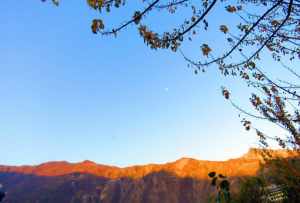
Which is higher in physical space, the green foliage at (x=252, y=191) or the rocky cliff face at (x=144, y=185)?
the rocky cliff face at (x=144, y=185)

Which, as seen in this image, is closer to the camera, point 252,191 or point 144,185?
point 252,191

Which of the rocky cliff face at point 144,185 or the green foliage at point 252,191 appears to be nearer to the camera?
the green foliage at point 252,191

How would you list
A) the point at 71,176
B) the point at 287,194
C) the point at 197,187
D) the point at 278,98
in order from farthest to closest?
1. the point at 71,176
2. the point at 197,187
3. the point at 287,194
4. the point at 278,98

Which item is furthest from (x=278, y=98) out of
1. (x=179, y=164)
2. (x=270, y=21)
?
(x=179, y=164)

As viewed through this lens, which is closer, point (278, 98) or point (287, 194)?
point (278, 98)

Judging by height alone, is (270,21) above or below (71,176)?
below

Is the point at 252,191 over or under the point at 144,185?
under

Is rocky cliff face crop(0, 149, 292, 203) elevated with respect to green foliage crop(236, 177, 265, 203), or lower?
elevated

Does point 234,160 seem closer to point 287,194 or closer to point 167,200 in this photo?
point 167,200

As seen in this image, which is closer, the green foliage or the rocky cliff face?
the green foliage

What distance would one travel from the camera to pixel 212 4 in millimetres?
3328

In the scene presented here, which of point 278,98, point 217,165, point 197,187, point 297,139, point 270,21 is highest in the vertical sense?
point 217,165

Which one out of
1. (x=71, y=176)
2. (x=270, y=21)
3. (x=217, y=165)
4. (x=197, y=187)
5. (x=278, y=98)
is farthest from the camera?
(x=71, y=176)

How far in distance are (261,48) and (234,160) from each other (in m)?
110
